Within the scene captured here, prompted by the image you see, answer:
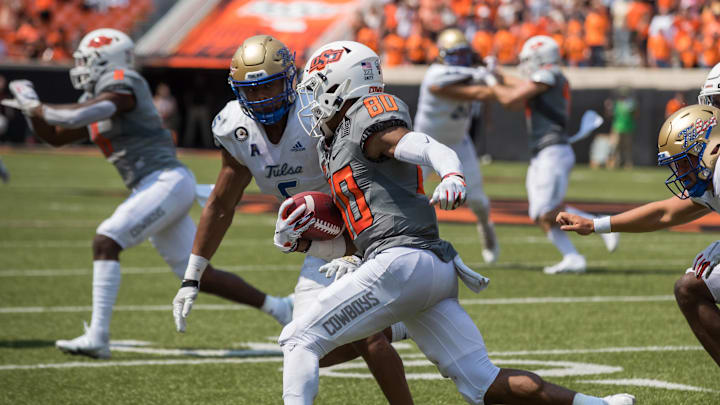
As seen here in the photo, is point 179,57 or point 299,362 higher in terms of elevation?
point 299,362

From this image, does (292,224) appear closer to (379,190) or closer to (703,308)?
(379,190)

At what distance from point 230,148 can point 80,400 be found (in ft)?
4.54

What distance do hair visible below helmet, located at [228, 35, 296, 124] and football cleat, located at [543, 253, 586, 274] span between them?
4690 millimetres

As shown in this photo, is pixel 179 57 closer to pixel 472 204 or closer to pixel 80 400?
pixel 472 204

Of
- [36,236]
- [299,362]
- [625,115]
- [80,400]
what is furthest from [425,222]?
[625,115]

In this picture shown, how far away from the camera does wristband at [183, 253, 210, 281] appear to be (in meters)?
4.61

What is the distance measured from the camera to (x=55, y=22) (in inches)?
1161

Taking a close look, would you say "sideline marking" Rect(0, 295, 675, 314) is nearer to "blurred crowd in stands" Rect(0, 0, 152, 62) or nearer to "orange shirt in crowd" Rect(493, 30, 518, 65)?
"orange shirt in crowd" Rect(493, 30, 518, 65)

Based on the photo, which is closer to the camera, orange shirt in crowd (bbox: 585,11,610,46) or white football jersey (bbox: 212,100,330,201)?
white football jersey (bbox: 212,100,330,201)

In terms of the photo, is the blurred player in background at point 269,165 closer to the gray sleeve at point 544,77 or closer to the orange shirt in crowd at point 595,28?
the gray sleeve at point 544,77

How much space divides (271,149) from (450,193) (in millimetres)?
1474

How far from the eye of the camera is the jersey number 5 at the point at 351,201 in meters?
3.73

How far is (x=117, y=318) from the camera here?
700 cm

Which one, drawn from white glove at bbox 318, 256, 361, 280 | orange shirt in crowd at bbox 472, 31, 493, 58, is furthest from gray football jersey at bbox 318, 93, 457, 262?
orange shirt in crowd at bbox 472, 31, 493, 58
